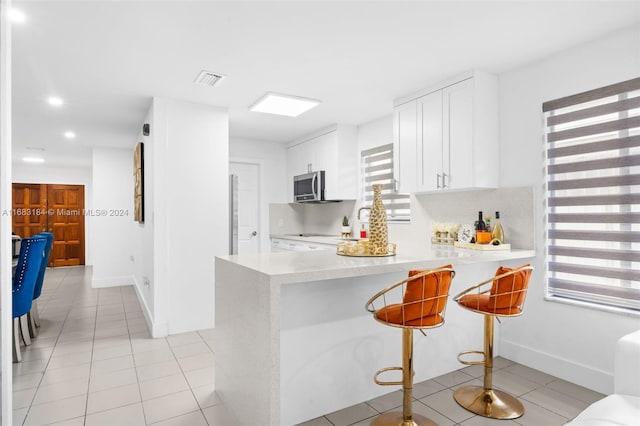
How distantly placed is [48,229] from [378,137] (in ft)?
26.1

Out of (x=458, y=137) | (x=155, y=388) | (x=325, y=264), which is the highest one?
(x=458, y=137)

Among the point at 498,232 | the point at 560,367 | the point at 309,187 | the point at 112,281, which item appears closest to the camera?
the point at 560,367

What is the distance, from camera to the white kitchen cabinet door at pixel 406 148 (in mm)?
3521

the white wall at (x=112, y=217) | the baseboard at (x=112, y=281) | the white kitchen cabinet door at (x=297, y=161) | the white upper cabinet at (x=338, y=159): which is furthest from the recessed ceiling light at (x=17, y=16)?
the baseboard at (x=112, y=281)

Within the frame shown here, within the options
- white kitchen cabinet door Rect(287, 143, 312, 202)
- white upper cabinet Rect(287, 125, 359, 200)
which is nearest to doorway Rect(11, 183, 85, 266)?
white kitchen cabinet door Rect(287, 143, 312, 202)

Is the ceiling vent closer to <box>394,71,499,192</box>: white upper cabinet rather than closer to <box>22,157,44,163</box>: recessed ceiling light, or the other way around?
<box>394,71,499,192</box>: white upper cabinet

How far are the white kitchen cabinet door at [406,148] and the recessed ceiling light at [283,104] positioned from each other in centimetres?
87

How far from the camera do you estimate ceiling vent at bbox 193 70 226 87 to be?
3.05 m

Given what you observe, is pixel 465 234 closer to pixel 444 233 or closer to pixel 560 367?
pixel 444 233

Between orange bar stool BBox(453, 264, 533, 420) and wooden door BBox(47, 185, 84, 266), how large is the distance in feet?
29.8

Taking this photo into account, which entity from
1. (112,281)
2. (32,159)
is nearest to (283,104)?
(112,281)

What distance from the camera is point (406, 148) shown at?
11.9 feet

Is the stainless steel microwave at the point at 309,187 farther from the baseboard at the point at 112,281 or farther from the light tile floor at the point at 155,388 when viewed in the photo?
the baseboard at the point at 112,281

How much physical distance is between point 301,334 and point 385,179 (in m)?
2.90
